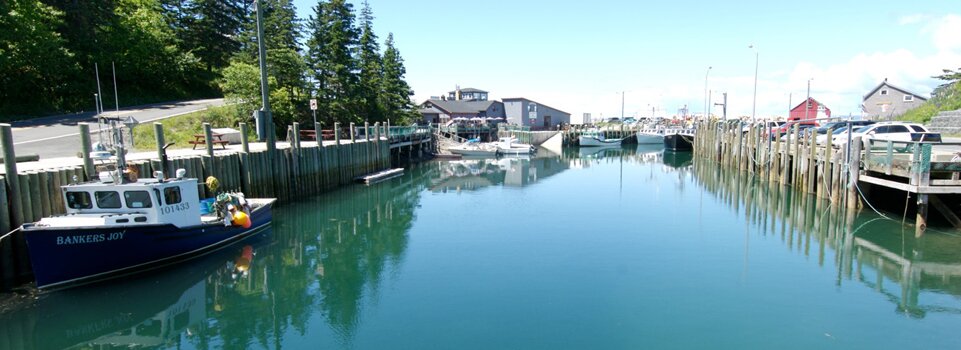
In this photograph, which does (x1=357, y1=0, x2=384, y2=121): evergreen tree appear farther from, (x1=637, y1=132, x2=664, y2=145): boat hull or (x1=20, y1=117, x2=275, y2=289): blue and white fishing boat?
(x1=637, y1=132, x2=664, y2=145): boat hull

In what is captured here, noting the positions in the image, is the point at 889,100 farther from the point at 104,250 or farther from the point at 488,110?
the point at 104,250

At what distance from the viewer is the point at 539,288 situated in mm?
13719

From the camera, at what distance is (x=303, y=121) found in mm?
38688

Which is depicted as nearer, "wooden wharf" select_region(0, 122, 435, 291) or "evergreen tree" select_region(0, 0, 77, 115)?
"wooden wharf" select_region(0, 122, 435, 291)

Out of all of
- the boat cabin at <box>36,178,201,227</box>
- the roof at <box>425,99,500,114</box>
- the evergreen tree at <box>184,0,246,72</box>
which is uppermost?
the evergreen tree at <box>184,0,246,72</box>

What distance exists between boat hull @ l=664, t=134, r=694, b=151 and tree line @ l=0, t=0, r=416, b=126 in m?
35.4

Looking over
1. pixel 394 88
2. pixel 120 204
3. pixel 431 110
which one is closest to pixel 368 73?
pixel 394 88

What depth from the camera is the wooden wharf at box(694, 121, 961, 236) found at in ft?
57.1

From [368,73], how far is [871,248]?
142 feet

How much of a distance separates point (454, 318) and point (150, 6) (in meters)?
48.5

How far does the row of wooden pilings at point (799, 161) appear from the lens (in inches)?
850

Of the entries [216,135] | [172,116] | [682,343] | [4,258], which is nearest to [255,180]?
[216,135]

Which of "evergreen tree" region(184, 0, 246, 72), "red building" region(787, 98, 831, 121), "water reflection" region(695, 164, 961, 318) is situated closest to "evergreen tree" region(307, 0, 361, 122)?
"evergreen tree" region(184, 0, 246, 72)

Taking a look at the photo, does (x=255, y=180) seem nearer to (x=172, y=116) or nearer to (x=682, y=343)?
(x=172, y=116)
